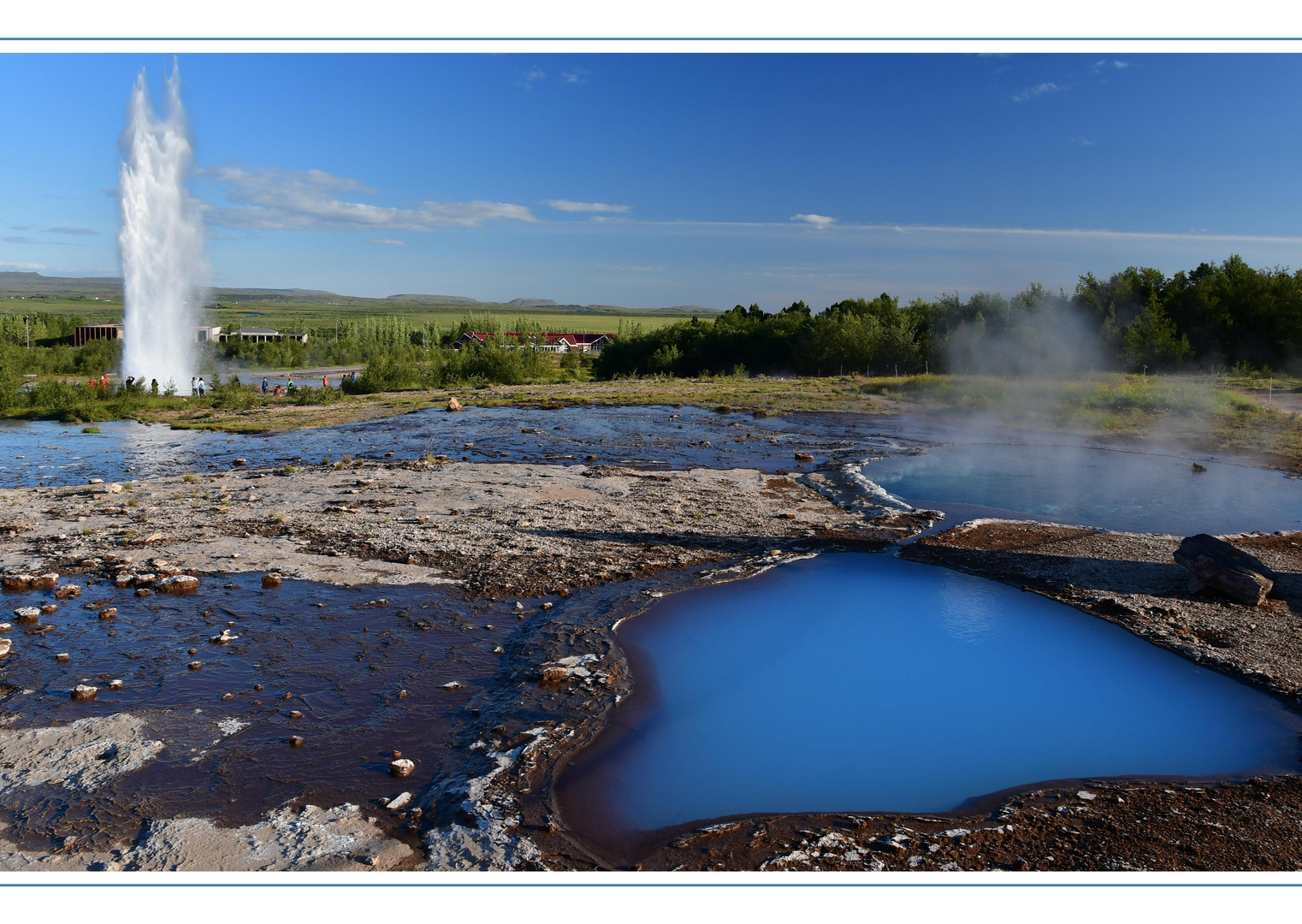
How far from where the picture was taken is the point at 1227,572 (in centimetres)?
861

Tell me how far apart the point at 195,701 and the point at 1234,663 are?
8.59 metres

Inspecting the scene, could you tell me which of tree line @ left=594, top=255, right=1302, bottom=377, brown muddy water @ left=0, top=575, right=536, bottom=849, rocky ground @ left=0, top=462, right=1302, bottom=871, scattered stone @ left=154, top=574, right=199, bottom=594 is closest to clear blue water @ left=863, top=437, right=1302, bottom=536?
rocky ground @ left=0, top=462, right=1302, bottom=871

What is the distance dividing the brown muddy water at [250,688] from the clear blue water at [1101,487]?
910cm

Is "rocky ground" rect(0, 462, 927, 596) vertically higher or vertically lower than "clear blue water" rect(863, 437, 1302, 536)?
lower

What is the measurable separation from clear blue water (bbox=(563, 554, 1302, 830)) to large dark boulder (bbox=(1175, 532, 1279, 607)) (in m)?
1.44

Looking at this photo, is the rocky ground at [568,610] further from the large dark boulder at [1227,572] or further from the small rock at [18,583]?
the small rock at [18,583]

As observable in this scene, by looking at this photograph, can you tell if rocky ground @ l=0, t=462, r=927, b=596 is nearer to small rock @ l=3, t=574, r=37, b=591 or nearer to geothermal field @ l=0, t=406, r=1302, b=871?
geothermal field @ l=0, t=406, r=1302, b=871

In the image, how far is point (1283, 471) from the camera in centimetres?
1759

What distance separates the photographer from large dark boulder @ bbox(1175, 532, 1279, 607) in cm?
852

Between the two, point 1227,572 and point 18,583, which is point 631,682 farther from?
point 18,583

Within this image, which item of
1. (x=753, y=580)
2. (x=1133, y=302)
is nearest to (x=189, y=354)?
(x=753, y=580)

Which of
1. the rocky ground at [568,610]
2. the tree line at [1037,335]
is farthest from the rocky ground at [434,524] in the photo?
the tree line at [1037,335]

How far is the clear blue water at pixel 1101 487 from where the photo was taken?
13070 millimetres

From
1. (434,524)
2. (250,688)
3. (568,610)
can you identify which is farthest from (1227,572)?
(434,524)
